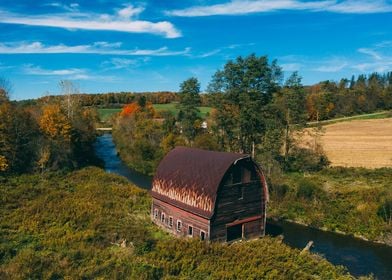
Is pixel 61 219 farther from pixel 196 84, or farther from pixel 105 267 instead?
pixel 196 84

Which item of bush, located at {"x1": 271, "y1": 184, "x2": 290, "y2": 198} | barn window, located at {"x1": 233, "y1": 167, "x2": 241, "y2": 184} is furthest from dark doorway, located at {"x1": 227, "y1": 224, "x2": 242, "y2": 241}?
bush, located at {"x1": 271, "y1": 184, "x2": 290, "y2": 198}

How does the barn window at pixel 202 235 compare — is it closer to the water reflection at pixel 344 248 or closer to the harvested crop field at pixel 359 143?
the water reflection at pixel 344 248

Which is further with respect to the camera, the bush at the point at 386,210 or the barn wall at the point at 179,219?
the bush at the point at 386,210

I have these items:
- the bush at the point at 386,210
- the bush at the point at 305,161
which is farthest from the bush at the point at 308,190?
the bush at the point at 305,161

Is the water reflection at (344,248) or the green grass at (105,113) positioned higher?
the green grass at (105,113)

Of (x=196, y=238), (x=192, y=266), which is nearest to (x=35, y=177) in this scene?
(x=196, y=238)

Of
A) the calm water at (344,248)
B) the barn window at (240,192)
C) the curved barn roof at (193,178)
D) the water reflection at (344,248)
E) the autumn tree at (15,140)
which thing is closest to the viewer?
the calm water at (344,248)

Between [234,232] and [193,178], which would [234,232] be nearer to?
[234,232]
